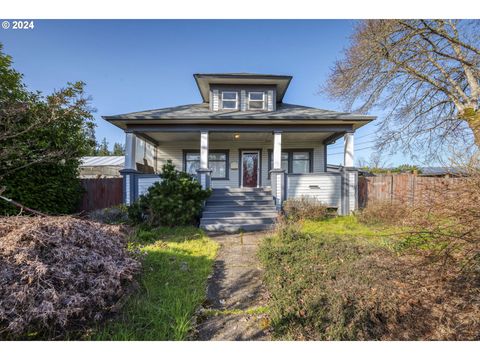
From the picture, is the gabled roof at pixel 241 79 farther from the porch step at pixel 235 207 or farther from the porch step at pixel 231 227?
the porch step at pixel 231 227

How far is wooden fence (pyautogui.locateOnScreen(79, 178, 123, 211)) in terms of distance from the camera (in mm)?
9789

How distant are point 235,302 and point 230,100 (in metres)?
9.52

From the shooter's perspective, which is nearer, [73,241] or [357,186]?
[73,241]

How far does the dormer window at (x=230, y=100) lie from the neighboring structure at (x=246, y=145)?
0.05 m

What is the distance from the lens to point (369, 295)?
264 cm

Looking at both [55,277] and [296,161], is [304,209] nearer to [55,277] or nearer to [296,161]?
[296,161]

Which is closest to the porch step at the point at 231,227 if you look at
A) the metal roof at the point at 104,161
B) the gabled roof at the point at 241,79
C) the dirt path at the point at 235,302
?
the dirt path at the point at 235,302

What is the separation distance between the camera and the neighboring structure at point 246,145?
343 inches

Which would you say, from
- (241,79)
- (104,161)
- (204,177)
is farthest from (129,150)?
(104,161)

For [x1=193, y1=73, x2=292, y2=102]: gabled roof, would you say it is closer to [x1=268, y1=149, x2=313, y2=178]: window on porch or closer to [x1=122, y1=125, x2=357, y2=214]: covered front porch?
[x1=122, y1=125, x2=357, y2=214]: covered front porch
